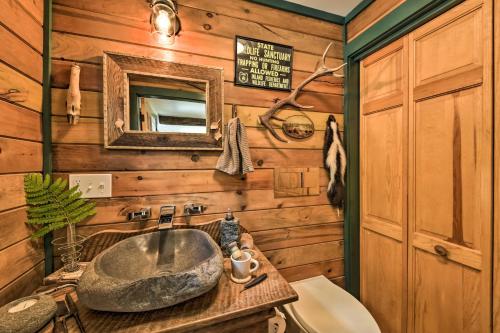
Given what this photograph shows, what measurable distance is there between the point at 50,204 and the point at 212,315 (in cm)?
85

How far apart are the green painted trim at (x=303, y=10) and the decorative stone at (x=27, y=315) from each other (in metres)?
1.74

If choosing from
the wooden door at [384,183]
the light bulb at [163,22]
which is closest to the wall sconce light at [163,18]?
the light bulb at [163,22]

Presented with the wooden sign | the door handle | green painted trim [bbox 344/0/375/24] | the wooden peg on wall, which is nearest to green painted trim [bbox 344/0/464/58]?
green painted trim [bbox 344/0/375/24]

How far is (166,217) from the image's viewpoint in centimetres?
104

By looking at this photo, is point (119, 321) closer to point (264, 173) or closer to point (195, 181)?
point (195, 181)

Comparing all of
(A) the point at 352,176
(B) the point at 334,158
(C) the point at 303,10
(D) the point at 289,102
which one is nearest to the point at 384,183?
(A) the point at 352,176

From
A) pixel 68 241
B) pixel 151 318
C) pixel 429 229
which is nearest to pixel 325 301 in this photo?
pixel 429 229

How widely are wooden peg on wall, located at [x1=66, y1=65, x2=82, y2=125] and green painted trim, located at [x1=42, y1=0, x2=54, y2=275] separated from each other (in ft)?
0.30

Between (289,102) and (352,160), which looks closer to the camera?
(289,102)

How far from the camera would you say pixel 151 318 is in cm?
61

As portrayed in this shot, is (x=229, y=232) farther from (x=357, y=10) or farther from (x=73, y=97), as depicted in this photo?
(x=357, y=10)

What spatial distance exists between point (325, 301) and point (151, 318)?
988 mm

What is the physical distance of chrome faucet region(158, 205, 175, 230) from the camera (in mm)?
1009

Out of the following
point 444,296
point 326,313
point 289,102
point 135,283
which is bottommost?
point 326,313
